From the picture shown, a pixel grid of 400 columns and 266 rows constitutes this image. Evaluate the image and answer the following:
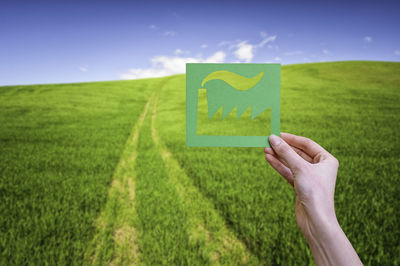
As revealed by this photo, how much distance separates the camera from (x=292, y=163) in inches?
58.4

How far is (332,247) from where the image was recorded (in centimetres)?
117

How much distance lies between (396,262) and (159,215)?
10.1 feet

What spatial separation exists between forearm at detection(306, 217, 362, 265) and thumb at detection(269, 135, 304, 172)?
1.51 ft

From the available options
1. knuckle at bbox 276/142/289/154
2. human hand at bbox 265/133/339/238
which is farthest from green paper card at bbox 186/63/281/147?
human hand at bbox 265/133/339/238

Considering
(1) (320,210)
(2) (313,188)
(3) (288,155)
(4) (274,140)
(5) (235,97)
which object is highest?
(5) (235,97)

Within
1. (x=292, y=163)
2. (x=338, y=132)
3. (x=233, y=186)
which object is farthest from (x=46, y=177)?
(x=338, y=132)

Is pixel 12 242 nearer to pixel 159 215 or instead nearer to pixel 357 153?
pixel 159 215

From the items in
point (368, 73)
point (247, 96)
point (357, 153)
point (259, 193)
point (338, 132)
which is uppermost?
point (368, 73)

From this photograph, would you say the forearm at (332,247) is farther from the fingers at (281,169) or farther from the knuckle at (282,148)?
the fingers at (281,169)

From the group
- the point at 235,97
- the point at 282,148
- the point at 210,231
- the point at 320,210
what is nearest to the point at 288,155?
the point at 282,148

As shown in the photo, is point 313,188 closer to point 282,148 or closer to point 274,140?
point 282,148

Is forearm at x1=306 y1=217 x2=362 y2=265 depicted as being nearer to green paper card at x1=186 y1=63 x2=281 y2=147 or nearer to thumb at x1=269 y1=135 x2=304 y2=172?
thumb at x1=269 y1=135 x2=304 y2=172

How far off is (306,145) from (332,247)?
982mm

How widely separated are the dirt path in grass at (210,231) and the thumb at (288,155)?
1.45m
